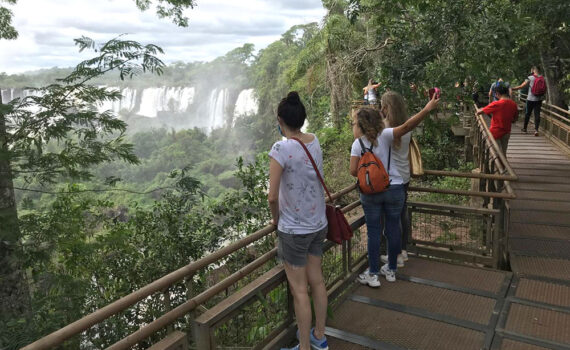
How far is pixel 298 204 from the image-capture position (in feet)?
8.06

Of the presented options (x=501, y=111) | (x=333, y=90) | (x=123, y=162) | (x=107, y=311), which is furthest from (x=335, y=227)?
Answer: (x=333, y=90)

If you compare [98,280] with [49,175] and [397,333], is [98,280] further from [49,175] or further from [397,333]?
[397,333]

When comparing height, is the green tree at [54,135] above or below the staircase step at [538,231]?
above

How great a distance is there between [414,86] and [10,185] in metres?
6.41

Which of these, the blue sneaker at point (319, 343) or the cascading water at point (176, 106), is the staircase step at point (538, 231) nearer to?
the blue sneaker at point (319, 343)

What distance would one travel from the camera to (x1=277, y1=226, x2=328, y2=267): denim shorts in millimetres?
2480

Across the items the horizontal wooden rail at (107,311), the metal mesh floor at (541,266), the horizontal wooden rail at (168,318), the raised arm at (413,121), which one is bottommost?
the metal mesh floor at (541,266)

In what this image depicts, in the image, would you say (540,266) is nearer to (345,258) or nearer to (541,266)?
(541,266)

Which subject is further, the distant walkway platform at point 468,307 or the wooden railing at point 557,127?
the wooden railing at point 557,127

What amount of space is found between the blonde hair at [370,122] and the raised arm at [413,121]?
0.14m

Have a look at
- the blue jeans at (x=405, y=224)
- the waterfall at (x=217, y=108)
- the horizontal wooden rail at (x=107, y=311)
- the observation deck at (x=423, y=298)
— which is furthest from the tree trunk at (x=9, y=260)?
the waterfall at (x=217, y=108)

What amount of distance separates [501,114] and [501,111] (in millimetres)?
48

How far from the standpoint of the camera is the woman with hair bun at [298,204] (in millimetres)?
2383

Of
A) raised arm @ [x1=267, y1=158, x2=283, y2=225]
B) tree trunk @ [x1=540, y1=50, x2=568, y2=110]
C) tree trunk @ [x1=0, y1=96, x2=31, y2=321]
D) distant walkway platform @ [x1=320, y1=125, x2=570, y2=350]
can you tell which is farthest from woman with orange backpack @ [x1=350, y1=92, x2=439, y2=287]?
tree trunk @ [x1=540, y1=50, x2=568, y2=110]
